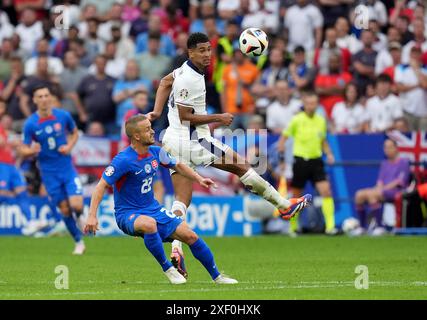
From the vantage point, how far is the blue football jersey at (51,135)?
61.4ft

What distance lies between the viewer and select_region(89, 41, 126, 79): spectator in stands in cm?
2619

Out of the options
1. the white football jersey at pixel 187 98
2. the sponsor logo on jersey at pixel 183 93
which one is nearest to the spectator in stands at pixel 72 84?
the white football jersey at pixel 187 98

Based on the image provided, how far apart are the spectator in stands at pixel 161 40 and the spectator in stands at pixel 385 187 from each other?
619 cm

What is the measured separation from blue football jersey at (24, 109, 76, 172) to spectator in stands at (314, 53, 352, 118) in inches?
282

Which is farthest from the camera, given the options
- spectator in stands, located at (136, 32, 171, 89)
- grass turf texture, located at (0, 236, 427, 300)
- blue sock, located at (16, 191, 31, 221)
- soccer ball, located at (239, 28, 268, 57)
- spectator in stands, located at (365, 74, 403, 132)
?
spectator in stands, located at (136, 32, 171, 89)

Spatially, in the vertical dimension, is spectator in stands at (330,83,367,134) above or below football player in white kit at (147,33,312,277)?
below

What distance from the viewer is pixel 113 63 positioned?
26391 millimetres

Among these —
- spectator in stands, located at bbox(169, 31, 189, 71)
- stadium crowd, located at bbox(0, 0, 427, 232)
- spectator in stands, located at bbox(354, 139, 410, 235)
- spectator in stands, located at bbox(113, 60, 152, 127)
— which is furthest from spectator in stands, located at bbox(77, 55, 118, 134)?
spectator in stands, located at bbox(354, 139, 410, 235)

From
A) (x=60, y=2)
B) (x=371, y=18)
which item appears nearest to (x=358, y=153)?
(x=371, y=18)

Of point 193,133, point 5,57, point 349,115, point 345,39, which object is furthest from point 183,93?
point 5,57

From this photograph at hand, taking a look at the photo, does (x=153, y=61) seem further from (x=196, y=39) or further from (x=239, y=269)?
(x=196, y=39)

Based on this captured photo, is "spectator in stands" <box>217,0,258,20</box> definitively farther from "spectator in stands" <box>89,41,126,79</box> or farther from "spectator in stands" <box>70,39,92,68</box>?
"spectator in stands" <box>70,39,92,68</box>

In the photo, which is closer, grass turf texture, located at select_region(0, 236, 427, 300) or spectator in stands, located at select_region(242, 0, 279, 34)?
grass turf texture, located at select_region(0, 236, 427, 300)

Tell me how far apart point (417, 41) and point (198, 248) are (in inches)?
517
